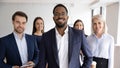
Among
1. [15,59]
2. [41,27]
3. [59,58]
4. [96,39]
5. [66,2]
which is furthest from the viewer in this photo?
[66,2]

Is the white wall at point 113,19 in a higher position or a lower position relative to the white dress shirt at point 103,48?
higher

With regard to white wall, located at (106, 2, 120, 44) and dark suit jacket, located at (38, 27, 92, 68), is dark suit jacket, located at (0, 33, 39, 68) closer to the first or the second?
dark suit jacket, located at (38, 27, 92, 68)

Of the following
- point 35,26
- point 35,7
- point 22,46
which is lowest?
point 22,46

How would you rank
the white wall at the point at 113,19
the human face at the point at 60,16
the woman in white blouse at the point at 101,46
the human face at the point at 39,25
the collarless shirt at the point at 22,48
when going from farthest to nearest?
the white wall at the point at 113,19 → the human face at the point at 39,25 → the woman in white blouse at the point at 101,46 → the collarless shirt at the point at 22,48 → the human face at the point at 60,16

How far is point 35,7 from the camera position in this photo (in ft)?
23.2

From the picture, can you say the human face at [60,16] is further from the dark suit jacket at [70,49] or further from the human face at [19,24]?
the human face at [19,24]

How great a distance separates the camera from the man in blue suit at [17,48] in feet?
6.51

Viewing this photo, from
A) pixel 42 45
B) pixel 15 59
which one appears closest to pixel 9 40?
pixel 15 59

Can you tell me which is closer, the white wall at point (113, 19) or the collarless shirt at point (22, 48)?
the collarless shirt at point (22, 48)

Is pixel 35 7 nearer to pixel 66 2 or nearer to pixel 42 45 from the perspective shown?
pixel 66 2

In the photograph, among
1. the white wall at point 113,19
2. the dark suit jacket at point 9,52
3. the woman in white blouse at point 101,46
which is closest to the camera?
the dark suit jacket at point 9,52

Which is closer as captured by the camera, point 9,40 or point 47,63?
point 47,63

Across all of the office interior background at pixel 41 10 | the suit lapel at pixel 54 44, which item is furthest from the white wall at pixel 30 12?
the suit lapel at pixel 54 44

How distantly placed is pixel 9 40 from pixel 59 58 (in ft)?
2.19
